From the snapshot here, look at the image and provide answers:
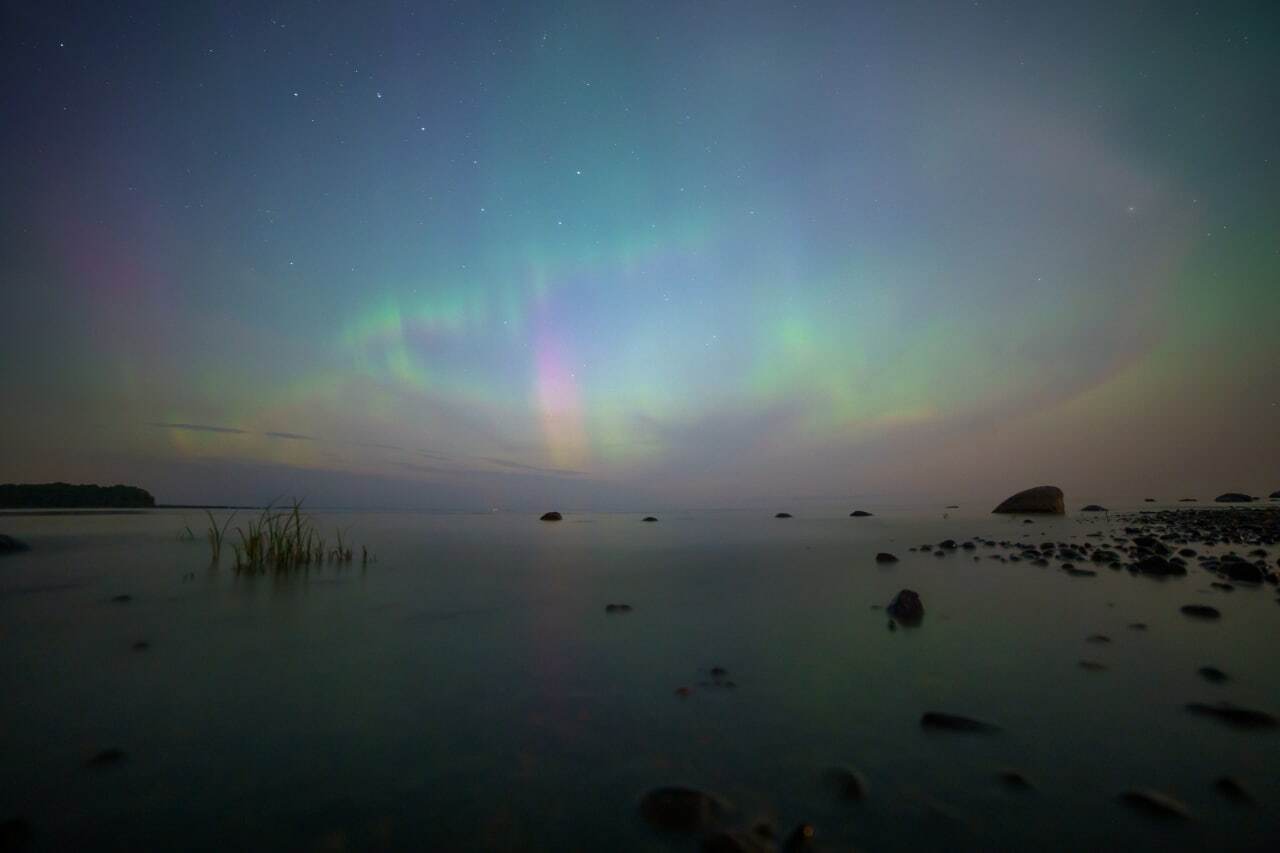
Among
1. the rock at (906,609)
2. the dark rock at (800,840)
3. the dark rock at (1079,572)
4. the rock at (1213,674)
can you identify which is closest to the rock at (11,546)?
the dark rock at (800,840)

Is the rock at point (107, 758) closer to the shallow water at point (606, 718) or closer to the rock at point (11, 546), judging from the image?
the shallow water at point (606, 718)

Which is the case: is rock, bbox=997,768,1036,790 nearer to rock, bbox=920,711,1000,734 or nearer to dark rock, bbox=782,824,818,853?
rock, bbox=920,711,1000,734

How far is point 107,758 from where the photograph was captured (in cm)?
303

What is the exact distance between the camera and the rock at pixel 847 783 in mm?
2615

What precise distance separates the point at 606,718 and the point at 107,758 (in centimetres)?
321

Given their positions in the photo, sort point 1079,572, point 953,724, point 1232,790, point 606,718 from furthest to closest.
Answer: point 1079,572 < point 606,718 < point 953,724 < point 1232,790

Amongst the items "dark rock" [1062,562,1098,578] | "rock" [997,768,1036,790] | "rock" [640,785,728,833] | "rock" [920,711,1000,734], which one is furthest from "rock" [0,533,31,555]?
"dark rock" [1062,562,1098,578]

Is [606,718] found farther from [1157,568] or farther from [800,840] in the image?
[1157,568]

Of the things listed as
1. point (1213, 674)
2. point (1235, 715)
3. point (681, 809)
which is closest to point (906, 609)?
point (1213, 674)

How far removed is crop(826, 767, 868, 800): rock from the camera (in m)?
2.62

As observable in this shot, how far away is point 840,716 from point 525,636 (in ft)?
12.7

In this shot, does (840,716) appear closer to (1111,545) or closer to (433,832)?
(433,832)

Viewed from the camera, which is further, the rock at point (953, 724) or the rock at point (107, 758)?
the rock at point (953, 724)

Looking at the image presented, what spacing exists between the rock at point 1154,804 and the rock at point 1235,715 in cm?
163
